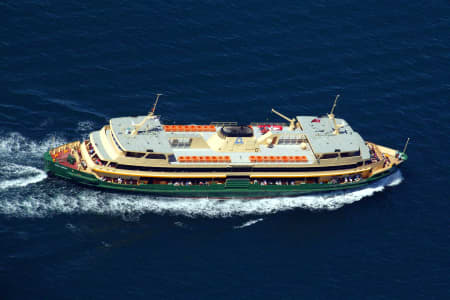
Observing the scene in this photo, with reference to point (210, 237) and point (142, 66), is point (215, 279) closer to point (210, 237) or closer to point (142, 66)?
point (210, 237)

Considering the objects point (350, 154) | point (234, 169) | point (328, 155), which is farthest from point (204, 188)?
point (350, 154)

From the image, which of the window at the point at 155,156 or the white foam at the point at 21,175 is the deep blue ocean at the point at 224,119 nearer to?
the white foam at the point at 21,175

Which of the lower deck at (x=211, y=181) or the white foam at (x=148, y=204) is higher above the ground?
the lower deck at (x=211, y=181)

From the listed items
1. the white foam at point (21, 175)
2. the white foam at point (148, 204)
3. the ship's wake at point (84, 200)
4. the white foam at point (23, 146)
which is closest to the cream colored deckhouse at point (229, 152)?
Answer: the white foam at point (148, 204)

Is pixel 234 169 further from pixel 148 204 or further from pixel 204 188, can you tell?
pixel 148 204

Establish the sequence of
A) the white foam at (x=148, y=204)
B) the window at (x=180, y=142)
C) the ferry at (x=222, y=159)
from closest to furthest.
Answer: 1. the white foam at (x=148, y=204)
2. the ferry at (x=222, y=159)
3. the window at (x=180, y=142)

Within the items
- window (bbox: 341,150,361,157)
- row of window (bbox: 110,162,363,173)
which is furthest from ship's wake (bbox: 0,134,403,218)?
window (bbox: 341,150,361,157)

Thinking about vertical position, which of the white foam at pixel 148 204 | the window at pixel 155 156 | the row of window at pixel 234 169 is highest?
the window at pixel 155 156
